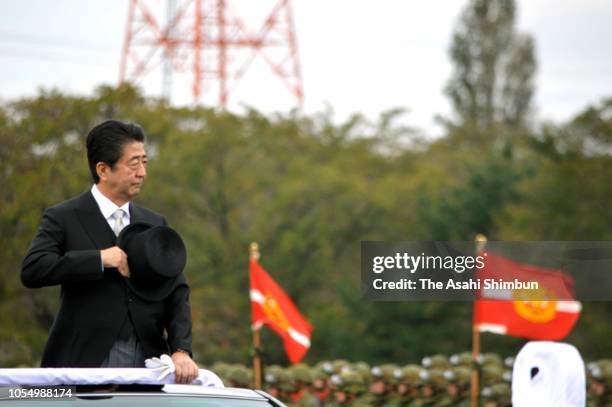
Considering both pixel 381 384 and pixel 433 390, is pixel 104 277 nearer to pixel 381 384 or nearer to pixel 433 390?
pixel 381 384

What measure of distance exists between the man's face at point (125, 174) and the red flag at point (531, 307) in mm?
2586

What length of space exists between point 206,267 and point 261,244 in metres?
2.77

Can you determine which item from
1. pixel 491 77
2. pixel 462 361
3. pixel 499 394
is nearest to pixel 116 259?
pixel 499 394

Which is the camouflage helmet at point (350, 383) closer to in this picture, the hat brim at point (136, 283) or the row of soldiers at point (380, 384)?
the row of soldiers at point (380, 384)

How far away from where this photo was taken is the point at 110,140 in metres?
4.82

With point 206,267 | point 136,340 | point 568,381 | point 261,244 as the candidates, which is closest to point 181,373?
Result: point 136,340

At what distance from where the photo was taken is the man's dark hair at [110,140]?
482cm

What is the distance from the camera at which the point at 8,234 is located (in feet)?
84.3

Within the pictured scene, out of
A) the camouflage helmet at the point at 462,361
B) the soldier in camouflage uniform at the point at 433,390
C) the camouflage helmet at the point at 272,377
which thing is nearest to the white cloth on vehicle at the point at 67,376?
the soldier in camouflage uniform at the point at 433,390

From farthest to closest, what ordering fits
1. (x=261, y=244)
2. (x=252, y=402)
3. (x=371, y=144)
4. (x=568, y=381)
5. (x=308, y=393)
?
(x=371, y=144), (x=261, y=244), (x=308, y=393), (x=568, y=381), (x=252, y=402)

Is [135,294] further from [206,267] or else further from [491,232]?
[491,232]

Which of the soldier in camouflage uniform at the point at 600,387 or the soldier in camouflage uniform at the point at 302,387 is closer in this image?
the soldier in camouflage uniform at the point at 600,387

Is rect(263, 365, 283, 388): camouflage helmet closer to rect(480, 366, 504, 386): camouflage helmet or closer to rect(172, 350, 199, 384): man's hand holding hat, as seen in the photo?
rect(480, 366, 504, 386): camouflage helmet

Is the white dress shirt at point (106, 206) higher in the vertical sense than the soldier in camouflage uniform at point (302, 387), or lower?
lower
